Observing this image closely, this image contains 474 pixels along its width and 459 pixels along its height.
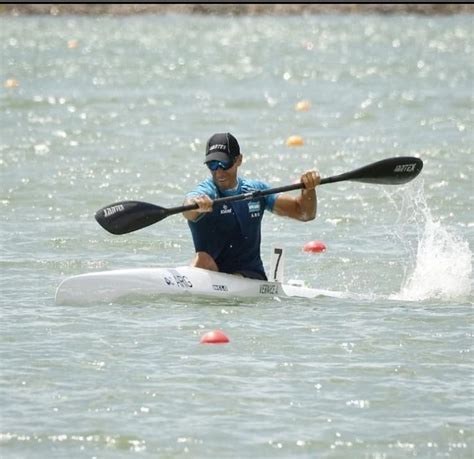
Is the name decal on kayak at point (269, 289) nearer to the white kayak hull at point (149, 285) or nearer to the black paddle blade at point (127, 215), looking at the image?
the white kayak hull at point (149, 285)

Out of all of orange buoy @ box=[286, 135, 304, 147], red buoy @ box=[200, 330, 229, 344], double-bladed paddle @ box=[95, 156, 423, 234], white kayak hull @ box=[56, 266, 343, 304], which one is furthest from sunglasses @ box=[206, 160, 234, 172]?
orange buoy @ box=[286, 135, 304, 147]

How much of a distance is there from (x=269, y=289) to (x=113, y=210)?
1.38 m

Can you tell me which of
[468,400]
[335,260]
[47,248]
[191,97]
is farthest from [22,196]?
[191,97]

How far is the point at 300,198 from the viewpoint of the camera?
34.0ft

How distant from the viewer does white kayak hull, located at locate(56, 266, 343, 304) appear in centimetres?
1005

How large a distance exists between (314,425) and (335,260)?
499 cm

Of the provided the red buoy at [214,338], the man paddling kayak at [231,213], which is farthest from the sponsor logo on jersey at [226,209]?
the red buoy at [214,338]

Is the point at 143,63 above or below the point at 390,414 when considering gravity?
above

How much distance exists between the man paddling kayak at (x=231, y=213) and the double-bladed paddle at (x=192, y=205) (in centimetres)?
18

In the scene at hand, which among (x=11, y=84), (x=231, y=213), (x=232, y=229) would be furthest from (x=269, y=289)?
(x=11, y=84)

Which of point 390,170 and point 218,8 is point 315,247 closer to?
point 390,170

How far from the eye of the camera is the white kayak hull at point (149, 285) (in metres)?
10.1

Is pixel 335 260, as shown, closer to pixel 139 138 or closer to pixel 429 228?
pixel 429 228

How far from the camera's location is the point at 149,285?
10188 mm
